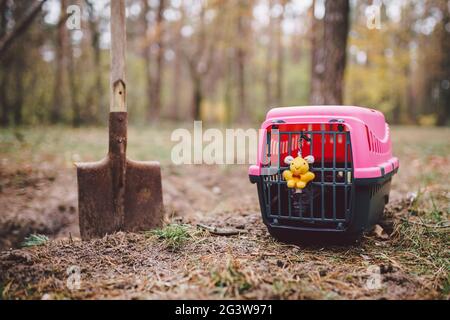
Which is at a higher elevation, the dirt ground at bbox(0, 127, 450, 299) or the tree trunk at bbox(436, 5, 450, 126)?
the tree trunk at bbox(436, 5, 450, 126)

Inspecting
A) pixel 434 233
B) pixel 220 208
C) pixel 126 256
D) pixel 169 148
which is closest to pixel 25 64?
pixel 169 148

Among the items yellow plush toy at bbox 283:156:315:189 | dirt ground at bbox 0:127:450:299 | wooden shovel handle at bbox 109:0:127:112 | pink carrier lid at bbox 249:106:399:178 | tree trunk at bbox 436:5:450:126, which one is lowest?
dirt ground at bbox 0:127:450:299

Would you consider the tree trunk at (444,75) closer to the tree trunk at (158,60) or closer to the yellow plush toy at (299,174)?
the tree trunk at (158,60)

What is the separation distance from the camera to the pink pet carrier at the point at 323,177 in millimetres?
2043

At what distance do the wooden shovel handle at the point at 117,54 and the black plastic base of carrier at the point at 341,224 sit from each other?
1121 millimetres

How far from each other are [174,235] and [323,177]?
3.07 ft

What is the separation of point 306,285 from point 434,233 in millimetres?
1181

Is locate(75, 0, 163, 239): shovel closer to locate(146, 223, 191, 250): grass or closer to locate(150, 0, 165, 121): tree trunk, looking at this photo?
locate(146, 223, 191, 250): grass

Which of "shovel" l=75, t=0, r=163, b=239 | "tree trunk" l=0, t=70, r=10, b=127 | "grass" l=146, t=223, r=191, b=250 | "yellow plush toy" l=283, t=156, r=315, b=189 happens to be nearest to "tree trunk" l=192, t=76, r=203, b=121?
"tree trunk" l=0, t=70, r=10, b=127

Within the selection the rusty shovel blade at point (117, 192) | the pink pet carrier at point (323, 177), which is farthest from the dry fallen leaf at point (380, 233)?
the rusty shovel blade at point (117, 192)

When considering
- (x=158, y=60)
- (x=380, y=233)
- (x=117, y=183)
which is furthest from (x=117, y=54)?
(x=158, y=60)

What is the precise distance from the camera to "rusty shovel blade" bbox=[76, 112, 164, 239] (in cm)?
254

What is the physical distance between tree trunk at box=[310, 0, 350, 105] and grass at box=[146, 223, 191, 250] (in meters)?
2.78

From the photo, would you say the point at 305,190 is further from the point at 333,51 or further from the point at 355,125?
the point at 333,51
